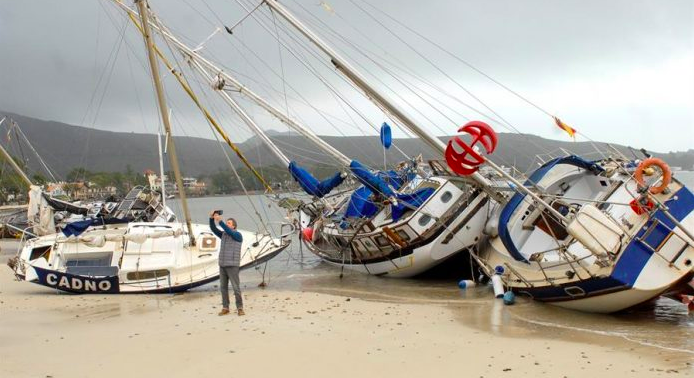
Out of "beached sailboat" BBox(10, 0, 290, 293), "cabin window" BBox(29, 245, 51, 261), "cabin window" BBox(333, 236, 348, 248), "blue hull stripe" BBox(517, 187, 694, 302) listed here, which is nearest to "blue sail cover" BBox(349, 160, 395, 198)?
"cabin window" BBox(333, 236, 348, 248)

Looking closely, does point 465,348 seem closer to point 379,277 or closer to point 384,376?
point 384,376

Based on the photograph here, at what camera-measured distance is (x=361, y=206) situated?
23.5 m

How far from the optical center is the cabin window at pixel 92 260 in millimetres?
19641

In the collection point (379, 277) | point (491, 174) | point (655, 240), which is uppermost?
point (491, 174)

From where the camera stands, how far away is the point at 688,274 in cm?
1310

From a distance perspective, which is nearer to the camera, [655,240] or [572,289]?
[655,240]

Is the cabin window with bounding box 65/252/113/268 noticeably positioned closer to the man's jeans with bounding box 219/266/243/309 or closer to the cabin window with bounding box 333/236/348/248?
the man's jeans with bounding box 219/266/243/309

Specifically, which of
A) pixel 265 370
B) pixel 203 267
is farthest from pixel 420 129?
pixel 265 370

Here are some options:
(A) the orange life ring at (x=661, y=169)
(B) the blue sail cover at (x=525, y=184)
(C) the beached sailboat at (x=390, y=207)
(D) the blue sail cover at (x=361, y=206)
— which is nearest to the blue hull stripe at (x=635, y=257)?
(A) the orange life ring at (x=661, y=169)

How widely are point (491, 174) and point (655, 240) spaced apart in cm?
828

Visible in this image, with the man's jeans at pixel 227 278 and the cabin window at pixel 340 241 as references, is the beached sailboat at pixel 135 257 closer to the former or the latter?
the cabin window at pixel 340 241

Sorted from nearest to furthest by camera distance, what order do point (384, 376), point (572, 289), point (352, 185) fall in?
1. point (384, 376)
2. point (572, 289)
3. point (352, 185)

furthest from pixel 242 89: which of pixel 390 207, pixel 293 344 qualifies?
pixel 293 344

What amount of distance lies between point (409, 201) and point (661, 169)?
9.13m
